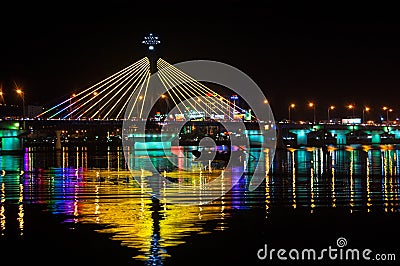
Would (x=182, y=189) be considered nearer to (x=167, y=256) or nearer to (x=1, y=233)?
(x=1, y=233)

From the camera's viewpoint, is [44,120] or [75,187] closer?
[75,187]

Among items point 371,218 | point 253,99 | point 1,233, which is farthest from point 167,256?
point 253,99

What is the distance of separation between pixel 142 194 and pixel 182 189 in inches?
100

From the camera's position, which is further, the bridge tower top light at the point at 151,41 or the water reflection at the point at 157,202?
the bridge tower top light at the point at 151,41

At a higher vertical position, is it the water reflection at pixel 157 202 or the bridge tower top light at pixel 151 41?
the bridge tower top light at pixel 151 41

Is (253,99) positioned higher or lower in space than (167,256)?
higher

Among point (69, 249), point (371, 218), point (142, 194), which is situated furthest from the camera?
point (142, 194)

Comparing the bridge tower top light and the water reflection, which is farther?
the bridge tower top light

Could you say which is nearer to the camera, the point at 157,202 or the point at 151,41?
the point at 157,202

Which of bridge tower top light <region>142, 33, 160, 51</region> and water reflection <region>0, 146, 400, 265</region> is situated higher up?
bridge tower top light <region>142, 33, 160, 51</region>

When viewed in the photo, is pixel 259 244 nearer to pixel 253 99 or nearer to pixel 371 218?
pixel 371 218

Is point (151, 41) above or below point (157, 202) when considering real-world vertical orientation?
above

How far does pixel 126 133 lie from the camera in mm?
102125

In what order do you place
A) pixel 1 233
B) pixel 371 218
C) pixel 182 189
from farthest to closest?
pixel 182 189 < pixel 371 218 < pixel 1 233
